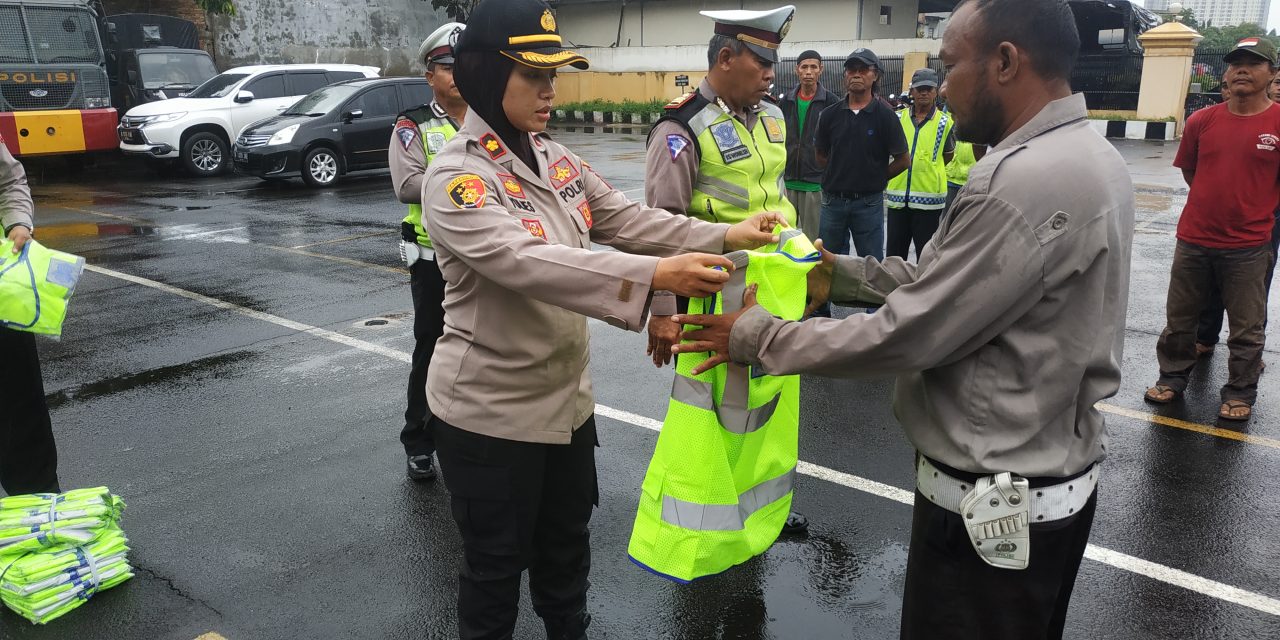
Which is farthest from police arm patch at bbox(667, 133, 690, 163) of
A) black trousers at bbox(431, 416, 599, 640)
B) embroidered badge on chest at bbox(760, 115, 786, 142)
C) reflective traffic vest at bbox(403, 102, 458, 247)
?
black trousers at bbox(431, 416, 599, 640)

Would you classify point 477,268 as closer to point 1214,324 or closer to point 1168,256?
point 1214,324

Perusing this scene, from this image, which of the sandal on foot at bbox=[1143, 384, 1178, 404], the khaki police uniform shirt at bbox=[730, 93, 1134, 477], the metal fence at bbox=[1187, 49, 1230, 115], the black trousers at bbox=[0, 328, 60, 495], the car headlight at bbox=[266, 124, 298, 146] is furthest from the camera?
the metal fence at bbox=[1187, 49, 1230, 115]

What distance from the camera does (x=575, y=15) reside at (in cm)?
3925

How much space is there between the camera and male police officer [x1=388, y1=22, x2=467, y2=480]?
4312mm

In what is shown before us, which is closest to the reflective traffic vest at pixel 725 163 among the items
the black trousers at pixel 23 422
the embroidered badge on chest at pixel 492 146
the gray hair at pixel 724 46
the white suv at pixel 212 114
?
the gray hair at pixel 724 46

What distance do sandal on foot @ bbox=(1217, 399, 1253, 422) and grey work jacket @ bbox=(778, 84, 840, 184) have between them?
10.5 feet

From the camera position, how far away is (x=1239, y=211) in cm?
518

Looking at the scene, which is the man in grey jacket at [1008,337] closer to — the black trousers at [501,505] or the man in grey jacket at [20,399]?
the black trousers at [501,505]

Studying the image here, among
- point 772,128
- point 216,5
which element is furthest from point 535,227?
point 216,5

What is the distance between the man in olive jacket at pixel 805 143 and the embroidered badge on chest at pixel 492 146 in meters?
4.85

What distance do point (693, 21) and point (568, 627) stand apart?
34302 mm

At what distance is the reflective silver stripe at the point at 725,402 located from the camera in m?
2.47

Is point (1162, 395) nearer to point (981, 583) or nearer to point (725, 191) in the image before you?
point (725, 191)

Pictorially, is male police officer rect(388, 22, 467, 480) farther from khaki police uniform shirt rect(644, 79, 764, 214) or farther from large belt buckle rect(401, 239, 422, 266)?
khaki police uniform shirt rect(644, 79, 764, 214)
